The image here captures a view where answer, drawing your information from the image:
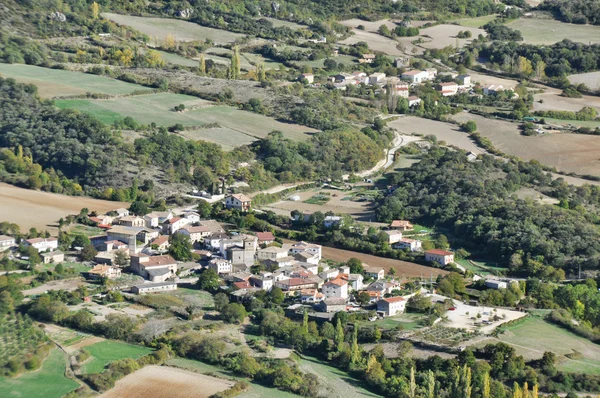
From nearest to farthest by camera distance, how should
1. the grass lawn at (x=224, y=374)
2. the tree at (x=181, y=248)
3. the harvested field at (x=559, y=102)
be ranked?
the grass lawn at (x=224, y=374)
the tree at (x=181, y=248)
the harvested field at (x=559, y=102)

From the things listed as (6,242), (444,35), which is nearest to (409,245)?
(6,242)

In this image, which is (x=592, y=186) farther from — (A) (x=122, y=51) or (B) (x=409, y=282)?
(A) (x=122, y=51)

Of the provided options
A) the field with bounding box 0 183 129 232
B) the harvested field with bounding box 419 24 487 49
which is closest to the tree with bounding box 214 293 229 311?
the field with bounding box 0 183 129 232

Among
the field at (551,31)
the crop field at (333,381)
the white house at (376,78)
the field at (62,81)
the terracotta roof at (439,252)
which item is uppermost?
the field at (551,31)

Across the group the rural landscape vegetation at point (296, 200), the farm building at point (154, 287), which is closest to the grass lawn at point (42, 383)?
the rural landscape vegetation at point (296, 200)

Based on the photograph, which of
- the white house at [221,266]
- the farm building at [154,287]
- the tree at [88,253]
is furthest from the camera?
the tree at [88,253]

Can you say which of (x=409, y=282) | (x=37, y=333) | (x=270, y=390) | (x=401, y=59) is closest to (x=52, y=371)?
(x=37, y=333)

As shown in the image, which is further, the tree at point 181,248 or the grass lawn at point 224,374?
the tree at point 181,248

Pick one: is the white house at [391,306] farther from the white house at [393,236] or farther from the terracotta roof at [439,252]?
the white house at [393,236]
